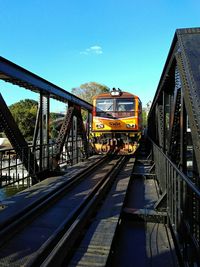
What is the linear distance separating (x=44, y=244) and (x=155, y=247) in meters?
1.67

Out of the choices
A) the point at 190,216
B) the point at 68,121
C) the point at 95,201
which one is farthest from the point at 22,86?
the point at 190,216

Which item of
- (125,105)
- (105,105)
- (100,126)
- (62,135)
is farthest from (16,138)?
(125,105)

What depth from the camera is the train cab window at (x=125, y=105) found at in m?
15.5

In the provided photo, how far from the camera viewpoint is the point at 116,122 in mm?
15469

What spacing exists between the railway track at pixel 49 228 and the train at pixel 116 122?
802 cm

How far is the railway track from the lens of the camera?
3557 millimetres

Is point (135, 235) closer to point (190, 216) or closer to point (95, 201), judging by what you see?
point (95, 201)

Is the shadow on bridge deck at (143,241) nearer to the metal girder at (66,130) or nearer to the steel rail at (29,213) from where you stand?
the steel rail at (29,213)

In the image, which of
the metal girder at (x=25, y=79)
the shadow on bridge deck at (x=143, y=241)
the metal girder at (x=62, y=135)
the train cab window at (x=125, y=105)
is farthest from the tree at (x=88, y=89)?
the shadow on bridge deck at (x=143, y=241)

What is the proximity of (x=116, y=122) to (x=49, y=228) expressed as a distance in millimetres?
11144

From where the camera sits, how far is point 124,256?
4023 millimetres

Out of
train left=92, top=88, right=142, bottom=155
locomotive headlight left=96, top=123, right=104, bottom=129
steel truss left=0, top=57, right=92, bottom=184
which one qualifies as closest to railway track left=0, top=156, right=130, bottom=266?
steel truss left=0, top=57, right=92, bottom=184

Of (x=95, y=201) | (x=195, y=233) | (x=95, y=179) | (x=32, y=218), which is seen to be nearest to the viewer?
(x=195, y=233)

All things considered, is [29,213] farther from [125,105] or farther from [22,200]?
[125,105]
